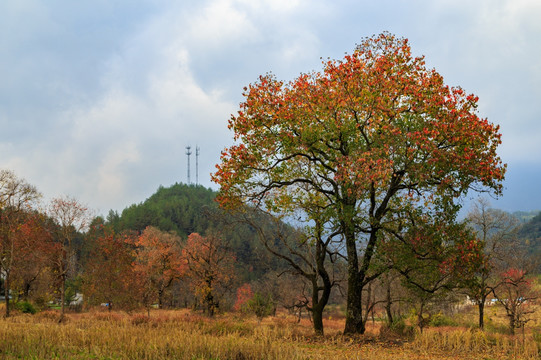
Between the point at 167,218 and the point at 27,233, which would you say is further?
the point at 167,218

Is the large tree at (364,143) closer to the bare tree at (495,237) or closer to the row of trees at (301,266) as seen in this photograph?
the row of trees at (301,266)

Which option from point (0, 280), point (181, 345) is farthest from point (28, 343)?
point (0, 280)

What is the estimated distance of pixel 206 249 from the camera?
44.9 m

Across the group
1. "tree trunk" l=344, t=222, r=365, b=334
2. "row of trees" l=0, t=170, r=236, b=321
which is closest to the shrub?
"row of trees" l=0, t=170, r=236, b=321

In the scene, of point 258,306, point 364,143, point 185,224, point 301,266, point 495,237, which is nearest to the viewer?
point 364,143

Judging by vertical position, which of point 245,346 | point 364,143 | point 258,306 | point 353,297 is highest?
point 364,143

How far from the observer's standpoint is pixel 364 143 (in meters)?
17.9

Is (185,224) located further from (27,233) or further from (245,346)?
A: (245,346)

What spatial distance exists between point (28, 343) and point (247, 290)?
4855cm

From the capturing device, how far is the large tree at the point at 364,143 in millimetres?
15219

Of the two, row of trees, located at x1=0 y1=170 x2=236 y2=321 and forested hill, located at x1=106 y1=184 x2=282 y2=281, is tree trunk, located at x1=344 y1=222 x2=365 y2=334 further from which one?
forested hill, located at x1=106 y1=184 x2=282 y2=281

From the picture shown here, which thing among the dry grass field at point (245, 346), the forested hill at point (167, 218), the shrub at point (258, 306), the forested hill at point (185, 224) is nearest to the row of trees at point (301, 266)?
the shrub at point (258, 306)

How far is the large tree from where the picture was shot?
15219mm

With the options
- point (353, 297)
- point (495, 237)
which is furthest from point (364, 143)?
point (495, 237)
